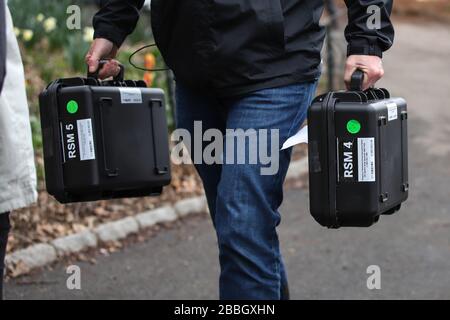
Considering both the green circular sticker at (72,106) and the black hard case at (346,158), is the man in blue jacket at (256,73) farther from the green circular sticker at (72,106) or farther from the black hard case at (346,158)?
the green circular sticker at (72,106)

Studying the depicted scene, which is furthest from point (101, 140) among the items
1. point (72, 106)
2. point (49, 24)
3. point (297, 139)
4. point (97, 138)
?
point (49, 24)

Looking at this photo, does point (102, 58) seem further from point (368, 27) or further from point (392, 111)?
point (392, 111)

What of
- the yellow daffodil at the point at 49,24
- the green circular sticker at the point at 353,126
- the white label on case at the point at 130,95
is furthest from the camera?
the yellow daffodil at the point at 49,24

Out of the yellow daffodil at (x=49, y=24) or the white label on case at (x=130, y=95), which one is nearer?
the white label on case at (x=130, y=95)

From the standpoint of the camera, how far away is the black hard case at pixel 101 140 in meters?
3.17

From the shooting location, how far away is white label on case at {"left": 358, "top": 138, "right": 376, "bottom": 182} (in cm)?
284

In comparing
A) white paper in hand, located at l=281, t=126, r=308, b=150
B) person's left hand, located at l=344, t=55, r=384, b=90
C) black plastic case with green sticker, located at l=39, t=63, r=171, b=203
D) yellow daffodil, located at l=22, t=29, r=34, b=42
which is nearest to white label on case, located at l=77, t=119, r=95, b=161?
black plastic case with green sticker, located at l=39, t=63, r=171, b=203

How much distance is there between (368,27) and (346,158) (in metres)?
0.48

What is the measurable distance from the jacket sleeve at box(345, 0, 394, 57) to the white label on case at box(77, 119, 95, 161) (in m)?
0.94

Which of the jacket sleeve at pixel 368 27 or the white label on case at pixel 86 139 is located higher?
the jacket sleeve at pixel 368 27

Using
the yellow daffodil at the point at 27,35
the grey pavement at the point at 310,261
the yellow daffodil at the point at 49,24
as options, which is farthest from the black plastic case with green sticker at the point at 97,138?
the yellow daffodil at the point at 49,24

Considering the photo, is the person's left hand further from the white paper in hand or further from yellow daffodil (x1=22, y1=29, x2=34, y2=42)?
yellow daffodil (x1=22, y1=29, x2=34, y2=42)

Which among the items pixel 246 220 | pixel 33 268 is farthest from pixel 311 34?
pixel 33 268

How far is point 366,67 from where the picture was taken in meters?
3.02
